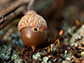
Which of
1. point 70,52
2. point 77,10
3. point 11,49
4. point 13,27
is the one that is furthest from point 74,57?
point 77,10

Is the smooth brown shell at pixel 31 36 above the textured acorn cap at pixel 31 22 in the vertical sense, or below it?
below

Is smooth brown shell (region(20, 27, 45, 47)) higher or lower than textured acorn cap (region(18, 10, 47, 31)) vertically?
lower

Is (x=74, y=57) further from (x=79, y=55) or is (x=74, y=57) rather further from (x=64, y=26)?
(x=64, y=26)

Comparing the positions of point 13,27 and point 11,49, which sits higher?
point 13,27

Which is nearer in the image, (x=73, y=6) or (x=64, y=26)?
(x=64, y=26)

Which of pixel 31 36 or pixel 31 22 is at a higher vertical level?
pixel 31 22

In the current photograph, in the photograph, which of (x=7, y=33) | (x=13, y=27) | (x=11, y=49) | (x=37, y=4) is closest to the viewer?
(x=11, y=49)

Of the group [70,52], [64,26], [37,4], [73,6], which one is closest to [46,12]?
[37,4]

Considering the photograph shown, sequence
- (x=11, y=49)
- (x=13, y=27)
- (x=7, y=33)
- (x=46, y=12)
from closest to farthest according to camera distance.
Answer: (x=11, y=49) → (x=7, y=33) → (x=13, y=27) → (x=46, y=12)

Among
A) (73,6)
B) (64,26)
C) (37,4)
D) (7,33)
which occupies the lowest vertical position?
(64,26)
